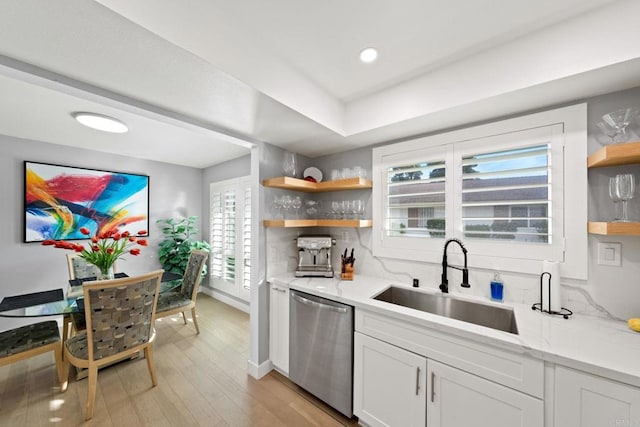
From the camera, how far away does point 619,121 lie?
123 centimetres

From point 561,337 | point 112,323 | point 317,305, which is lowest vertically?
point 112,323

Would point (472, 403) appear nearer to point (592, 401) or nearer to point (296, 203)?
point (592, 401)

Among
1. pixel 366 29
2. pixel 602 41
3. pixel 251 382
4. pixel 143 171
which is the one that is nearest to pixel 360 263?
pixel 251 382

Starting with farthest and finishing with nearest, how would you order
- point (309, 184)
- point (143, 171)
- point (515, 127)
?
point (143, 171) < point (309, 184) < point (515, 127)

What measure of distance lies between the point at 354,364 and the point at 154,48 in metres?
2.11

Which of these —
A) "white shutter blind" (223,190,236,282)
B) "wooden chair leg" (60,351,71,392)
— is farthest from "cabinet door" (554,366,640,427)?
"white shutter blind" (223,190,236,282)

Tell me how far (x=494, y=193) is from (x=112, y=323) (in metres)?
2.95

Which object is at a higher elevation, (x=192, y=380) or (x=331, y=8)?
(x=331, y=8)

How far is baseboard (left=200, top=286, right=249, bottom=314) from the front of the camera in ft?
12.1

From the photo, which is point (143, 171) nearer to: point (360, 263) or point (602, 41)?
point (360, 263)

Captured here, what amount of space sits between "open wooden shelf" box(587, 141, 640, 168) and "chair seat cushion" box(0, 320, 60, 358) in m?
3.86

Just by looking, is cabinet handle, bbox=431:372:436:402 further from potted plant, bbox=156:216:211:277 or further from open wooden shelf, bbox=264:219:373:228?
potted plant, bbox=156:216:211:277

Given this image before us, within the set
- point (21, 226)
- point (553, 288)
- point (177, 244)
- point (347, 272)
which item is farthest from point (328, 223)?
point (21, 226)

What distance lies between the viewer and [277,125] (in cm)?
182
